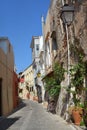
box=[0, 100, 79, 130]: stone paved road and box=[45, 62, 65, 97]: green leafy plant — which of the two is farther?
box=[45, 62, 65, 97]: green leafy plant

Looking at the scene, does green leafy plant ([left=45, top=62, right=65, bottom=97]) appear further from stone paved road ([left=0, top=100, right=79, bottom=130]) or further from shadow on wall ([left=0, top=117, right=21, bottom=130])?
shadow on wall ([left=0, top=117, right=21, bottom=130])

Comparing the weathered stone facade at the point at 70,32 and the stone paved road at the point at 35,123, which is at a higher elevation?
the weathered stone facade at the point at 70,32

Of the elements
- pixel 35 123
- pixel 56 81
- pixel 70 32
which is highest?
pixel 70 32

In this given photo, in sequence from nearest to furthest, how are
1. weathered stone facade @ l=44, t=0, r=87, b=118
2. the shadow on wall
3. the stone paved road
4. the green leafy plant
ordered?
the stone paved road, weathered stone facade @ l=44, t=0, r=87, b=118, the shadow on wall, the green leafy plant

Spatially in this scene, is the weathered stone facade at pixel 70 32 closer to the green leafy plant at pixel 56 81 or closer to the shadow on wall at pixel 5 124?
the green leafy plant at pixel 56 81

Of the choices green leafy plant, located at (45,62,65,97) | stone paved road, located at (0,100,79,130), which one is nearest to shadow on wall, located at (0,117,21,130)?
stone paved road, located at (0,100,79,130)

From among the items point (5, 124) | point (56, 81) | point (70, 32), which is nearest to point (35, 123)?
point (5, 124)

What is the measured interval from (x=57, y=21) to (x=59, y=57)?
2.51m

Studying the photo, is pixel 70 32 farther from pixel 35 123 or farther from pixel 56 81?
pixel 35 123

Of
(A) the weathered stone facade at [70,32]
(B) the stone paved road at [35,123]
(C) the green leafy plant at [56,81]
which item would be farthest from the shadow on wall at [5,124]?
(C) the green leafy plant at [56,81]

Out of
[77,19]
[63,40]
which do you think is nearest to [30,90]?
[63,40]

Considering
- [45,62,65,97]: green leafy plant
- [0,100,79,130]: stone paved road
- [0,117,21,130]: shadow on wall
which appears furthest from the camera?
[45,62,65,97]: green leafy plant

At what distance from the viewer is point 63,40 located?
65.3 feet

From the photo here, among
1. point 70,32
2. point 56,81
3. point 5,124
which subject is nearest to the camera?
point 5,124
